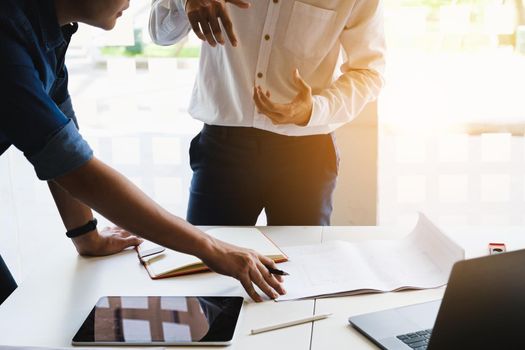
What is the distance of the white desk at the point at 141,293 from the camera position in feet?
3.72

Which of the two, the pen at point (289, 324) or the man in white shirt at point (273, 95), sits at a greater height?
the man in white shirt at point (273, 95)

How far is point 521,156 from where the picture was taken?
2.70 m

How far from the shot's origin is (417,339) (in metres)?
1.08

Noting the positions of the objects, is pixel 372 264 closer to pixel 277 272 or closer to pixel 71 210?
pixel 277 272

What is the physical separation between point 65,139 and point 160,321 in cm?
36

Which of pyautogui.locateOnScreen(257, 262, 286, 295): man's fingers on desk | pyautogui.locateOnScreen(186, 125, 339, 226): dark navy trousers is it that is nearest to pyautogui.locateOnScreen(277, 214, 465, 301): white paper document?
pyautogui.locateOnScreen(257, 262, 286, 295): man's fingers on desk

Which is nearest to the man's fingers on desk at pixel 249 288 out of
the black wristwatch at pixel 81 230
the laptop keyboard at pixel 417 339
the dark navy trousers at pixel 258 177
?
the laptop keyboard at pixel 417 339

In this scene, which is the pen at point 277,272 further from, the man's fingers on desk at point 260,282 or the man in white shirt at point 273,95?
the man in white shirt at point 273,95

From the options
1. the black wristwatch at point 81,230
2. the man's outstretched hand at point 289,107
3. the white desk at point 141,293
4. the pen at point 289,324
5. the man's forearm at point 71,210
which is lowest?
the white desk at point 141,293

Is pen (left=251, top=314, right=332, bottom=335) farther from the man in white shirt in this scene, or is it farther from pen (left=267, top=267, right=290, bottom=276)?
the man in white shirt

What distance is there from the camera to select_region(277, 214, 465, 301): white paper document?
4.29 ft

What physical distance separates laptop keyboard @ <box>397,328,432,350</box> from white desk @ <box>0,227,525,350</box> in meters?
0.06

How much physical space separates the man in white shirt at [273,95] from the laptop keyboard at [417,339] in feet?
2.48

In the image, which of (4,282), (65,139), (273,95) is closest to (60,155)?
(65,139)
